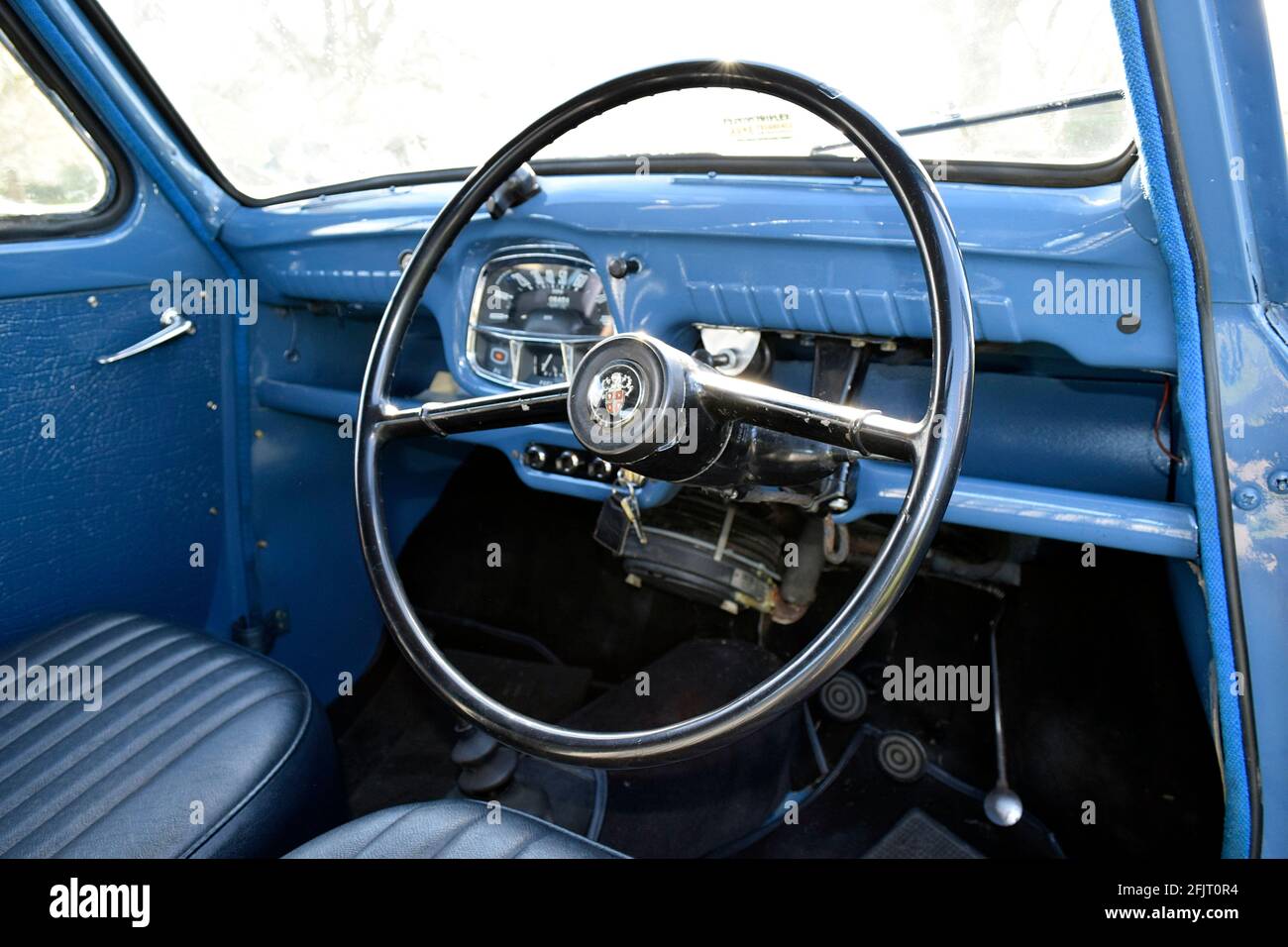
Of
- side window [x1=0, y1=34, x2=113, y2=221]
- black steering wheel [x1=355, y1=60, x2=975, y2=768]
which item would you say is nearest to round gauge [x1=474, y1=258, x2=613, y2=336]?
black steering wheel [x1=355, y1=60, x2=975, y2=768]

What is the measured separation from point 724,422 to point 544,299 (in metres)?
0.68

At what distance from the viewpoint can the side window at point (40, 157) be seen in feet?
4.95

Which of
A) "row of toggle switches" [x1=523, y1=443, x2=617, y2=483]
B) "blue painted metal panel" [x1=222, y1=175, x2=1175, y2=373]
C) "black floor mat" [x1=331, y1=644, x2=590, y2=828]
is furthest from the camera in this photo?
"black floor mat" [x1=331, y1=644, x2=590, y2=828]

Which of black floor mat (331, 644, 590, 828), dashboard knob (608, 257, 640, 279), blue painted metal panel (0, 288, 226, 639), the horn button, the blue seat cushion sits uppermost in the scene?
dashboard knob (608, 257, 640, 279)

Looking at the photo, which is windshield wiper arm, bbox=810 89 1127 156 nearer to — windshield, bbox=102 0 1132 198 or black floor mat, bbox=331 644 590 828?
windshield, bbox=102 0 1132 198

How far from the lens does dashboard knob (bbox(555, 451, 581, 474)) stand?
144cm

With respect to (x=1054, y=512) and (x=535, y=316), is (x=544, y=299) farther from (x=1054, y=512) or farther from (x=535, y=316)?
(x=1054, y=512)

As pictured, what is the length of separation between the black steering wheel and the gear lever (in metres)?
1.01

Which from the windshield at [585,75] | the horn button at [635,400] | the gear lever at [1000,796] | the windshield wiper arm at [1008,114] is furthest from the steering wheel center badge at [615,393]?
the gear lever at [1000,796]

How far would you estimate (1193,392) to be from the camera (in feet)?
3.24

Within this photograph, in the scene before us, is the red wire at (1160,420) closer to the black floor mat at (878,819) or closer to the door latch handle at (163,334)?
the black floor mat at (878,819)

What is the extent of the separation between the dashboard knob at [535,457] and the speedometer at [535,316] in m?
0.11
